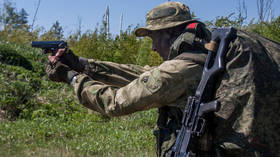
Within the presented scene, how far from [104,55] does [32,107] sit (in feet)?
10.0

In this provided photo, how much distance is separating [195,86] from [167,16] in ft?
2.43

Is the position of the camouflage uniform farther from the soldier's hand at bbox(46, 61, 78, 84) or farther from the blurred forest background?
the blurred forest background

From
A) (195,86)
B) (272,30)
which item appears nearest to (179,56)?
(195,86)

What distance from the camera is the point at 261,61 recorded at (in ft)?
8.37

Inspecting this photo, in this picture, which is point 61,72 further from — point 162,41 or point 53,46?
point 162,41

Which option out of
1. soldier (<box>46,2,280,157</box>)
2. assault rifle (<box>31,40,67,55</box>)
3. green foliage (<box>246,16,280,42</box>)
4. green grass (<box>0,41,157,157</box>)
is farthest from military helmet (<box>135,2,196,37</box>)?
green foliage (<box>246,16,280,42</box>)

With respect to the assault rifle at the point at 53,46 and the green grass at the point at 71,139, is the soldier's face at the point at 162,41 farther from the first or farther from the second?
the green grass at the point at 71,139

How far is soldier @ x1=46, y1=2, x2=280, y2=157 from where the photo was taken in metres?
2.52

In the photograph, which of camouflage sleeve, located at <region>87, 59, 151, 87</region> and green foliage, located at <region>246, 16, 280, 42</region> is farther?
green foliage, located at <region>246, 16, 280, 42</region>

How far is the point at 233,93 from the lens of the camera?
2.55m

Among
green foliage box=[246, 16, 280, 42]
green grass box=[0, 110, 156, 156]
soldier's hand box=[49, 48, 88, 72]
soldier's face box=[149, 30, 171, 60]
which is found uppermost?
green foliage box=[246, 16, 280, 42]

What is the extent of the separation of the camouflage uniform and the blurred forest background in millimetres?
2461

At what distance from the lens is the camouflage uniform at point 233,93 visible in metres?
2.51

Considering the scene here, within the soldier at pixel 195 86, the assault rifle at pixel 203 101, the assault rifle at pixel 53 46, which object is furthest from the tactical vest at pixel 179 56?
the assault rifle at pixel 53 46
